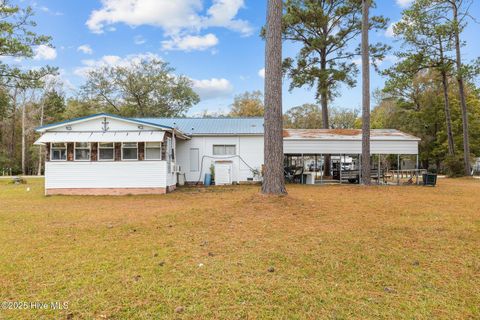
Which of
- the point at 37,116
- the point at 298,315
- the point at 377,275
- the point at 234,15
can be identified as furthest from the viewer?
the point at 37,116

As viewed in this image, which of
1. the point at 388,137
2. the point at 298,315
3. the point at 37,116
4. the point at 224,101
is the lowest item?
the point at 298,315

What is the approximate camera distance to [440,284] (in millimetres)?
3506

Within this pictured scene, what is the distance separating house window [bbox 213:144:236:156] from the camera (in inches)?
745

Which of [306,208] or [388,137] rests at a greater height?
[388,137]

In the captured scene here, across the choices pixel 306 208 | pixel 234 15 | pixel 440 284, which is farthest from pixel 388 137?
pixel 440 284

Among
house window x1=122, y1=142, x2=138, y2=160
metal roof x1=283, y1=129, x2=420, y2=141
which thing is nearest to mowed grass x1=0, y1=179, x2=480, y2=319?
house window x1=122, y1=142, x2=138, y2=160

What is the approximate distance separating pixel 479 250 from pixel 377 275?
2.26 metres

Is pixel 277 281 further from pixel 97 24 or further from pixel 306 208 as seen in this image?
pixel 97 24

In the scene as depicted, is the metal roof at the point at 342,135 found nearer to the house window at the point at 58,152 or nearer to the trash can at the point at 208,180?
the trash can at the point at 208,180

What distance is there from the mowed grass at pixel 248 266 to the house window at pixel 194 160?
37.4 feet

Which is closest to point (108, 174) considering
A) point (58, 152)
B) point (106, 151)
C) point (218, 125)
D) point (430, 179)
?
point (106, 151)

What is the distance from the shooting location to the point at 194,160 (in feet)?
62.1

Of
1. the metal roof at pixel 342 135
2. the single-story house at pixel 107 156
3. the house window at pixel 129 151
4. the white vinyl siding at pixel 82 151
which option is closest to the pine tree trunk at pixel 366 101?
the metal roof at pixel 342 135

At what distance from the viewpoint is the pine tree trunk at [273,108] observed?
862 cm
